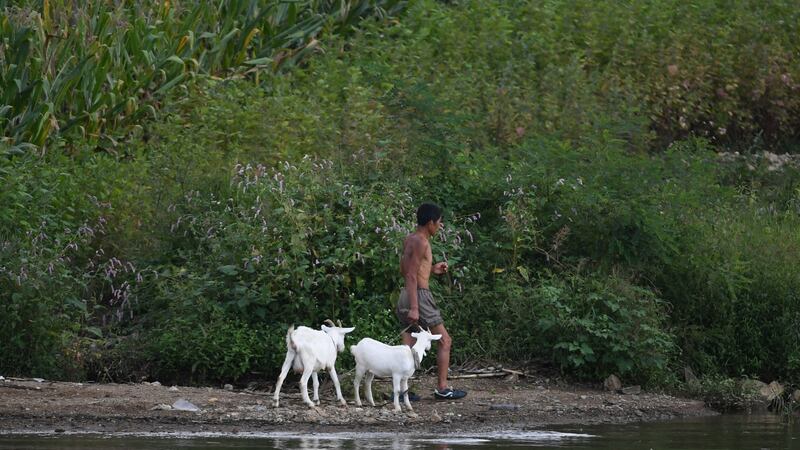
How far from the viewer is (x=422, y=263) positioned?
12164 mm

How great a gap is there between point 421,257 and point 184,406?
2.34 m

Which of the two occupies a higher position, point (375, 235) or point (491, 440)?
point (375, 235)

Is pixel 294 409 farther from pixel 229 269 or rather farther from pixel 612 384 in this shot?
pixel 612 384

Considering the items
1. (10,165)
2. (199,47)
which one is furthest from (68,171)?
(199,47)

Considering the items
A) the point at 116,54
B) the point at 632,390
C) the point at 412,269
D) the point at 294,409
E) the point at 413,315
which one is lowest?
the point at 294,409

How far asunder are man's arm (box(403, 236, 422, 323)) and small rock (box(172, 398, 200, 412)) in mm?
1962

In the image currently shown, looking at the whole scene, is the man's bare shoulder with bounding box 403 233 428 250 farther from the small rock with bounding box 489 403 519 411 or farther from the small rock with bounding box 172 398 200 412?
the small rock with bounding box 172 398 200 412

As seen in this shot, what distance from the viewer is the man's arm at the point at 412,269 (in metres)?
12.0

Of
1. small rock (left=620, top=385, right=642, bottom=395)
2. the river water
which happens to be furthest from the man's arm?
small rock (left=620, top=385, right=642, bottom=395)

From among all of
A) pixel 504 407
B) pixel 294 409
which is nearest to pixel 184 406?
pixel 294 409

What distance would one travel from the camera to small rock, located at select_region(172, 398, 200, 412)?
11.4 m

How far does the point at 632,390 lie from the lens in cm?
1360

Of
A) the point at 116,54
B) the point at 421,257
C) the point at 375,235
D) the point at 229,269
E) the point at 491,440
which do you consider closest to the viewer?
the point at 491,440

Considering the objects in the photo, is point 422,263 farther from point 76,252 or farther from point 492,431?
point 76,252
